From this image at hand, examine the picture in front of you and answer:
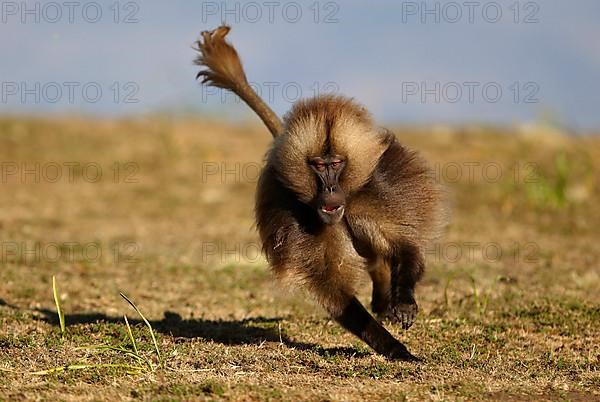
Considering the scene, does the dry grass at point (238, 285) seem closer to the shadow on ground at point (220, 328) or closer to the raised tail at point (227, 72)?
the shadow on ground at point (220, 328)

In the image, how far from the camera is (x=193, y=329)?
22.3 feet

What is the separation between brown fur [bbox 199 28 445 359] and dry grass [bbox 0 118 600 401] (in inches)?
13.1

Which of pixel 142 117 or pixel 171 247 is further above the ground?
pixel 142 117

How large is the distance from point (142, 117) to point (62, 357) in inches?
619

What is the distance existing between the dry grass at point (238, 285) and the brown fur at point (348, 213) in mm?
333

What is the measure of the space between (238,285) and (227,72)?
2665mm

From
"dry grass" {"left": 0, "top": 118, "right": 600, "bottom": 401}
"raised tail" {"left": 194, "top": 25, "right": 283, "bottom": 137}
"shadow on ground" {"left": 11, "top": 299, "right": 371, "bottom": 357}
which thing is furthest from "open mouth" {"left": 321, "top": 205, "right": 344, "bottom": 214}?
"raised tail" {"left": 194, "top": 25, "right": 283, "bottom": 137}

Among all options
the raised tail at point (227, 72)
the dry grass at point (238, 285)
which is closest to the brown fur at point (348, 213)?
the dry grass at point (238, 285)

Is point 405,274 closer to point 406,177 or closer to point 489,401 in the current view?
point 406,177

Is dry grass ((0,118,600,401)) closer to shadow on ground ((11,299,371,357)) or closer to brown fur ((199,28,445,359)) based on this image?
shadow on ground ((11,299,371,357))

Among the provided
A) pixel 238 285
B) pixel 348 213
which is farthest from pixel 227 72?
pixel 238 285

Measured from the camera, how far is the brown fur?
5.58 metres

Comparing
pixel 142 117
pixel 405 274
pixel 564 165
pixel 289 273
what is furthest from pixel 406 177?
pixel 142 117

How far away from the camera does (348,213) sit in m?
5.83
